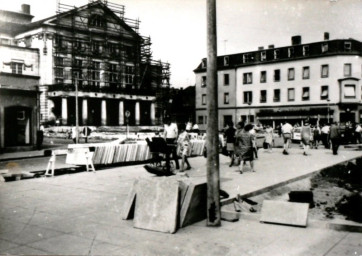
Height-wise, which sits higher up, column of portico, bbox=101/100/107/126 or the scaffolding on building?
the scaffolding on building

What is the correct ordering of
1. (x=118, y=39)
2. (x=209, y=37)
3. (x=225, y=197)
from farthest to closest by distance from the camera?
(x=118, y=39) → (x=225, y=197) → (x=209, y=37)

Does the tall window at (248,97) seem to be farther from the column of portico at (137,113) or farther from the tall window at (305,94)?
the column of portico at (137,113)

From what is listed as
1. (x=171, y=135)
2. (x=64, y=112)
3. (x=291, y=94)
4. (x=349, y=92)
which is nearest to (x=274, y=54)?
(x=291, y=94)

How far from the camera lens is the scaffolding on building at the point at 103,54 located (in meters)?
58.2

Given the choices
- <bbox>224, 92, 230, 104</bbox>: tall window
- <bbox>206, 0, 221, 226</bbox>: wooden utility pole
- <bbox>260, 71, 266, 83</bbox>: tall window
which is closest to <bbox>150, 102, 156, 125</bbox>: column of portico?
<bbox>224, 92, 230, 104</bbox>: tall window

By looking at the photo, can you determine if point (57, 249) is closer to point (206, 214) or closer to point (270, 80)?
point (206, 214)

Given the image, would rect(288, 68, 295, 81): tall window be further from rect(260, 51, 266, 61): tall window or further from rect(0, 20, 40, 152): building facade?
rect(0, 20, 40, 152): building facade

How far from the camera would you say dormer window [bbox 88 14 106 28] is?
6056cm

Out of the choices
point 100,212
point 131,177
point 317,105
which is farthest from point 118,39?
point 100,212

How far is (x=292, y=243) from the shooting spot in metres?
5.39

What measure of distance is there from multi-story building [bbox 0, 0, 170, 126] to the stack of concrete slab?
4704 cm

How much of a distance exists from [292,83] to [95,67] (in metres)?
31.2

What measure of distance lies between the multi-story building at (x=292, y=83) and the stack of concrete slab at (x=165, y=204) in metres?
43.9

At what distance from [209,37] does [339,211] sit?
4.14 m
